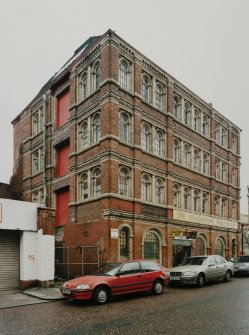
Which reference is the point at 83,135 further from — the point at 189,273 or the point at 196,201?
the point at 189,273

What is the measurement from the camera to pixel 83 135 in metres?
24.3

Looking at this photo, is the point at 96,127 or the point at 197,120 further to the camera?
the point at 197,120

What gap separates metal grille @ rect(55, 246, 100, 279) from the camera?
69.5ft

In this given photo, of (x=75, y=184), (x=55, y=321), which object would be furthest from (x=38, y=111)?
(x=55, y=321)

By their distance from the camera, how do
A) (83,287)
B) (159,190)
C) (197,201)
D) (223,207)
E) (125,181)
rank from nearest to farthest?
(83,287) → (125,181) → (159,190) → (197,201) → (223,207)

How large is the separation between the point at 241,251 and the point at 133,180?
17.9 m

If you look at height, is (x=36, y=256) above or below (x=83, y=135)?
below

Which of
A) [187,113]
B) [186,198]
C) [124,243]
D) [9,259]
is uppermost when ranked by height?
[187,113]

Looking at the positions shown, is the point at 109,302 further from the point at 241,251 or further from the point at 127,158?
the point at 241,251

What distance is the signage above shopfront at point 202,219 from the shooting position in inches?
1043

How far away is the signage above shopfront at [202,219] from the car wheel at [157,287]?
10.4m

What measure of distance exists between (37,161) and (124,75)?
1050 cm

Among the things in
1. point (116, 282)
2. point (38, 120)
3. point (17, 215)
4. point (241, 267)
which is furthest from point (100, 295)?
point (38, 120)

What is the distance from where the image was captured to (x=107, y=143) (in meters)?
21.5
